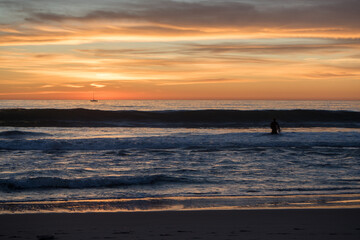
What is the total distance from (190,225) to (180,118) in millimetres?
Result: 30932

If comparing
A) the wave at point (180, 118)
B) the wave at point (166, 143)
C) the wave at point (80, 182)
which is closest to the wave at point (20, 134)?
the wave at point (166, 143)

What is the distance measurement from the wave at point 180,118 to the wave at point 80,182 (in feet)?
72.3

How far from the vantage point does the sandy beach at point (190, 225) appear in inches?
197

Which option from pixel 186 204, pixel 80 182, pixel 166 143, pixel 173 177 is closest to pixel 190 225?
pixel 186 204

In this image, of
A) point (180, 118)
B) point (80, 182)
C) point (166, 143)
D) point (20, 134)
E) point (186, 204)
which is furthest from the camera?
point (180, 118)

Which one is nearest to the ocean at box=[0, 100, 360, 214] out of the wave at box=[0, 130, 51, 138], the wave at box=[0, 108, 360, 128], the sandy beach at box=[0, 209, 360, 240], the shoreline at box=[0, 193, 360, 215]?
the shoreline at box=[0, 193, 360, 215]

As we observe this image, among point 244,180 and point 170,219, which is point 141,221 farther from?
point 244,180

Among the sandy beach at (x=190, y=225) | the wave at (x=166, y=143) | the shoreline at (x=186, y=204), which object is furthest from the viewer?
the wave at (x=166, y=143)

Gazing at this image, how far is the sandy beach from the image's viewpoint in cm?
501

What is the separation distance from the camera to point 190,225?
546 cm

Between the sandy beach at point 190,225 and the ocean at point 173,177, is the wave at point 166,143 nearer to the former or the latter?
the ocean at point 173,177

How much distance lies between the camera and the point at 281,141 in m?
18.5

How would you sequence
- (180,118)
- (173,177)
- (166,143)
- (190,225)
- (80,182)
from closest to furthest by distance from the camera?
(190,225) → (80,182) → (173,177) → (166,143) → (180,118)

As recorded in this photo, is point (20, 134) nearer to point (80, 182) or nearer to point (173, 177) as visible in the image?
→ point (80, 182)
